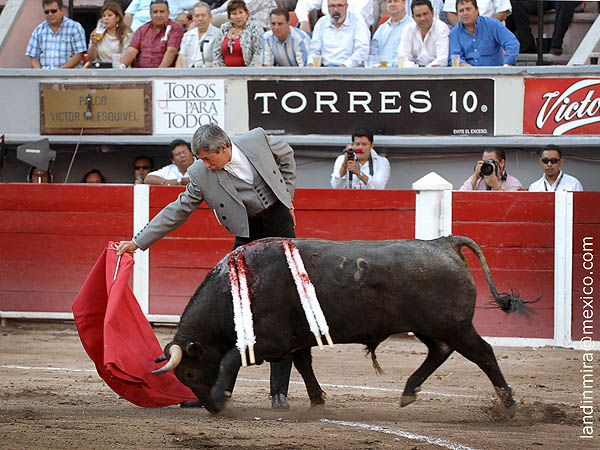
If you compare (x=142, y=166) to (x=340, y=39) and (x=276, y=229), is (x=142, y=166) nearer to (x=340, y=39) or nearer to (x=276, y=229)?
(x=340, y=39)

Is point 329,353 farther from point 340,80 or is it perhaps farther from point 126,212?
point 340,80

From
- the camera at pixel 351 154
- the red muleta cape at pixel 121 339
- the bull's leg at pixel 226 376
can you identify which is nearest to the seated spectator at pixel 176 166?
the camera at pixel 351 154

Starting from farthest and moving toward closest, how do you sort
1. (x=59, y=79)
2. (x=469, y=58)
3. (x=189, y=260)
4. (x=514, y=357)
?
(x=59, y=79) → (x=469, y=58) → (x=189, y=260) → (x=514, y=357)

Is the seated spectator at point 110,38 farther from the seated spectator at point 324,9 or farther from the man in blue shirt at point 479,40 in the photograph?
the man in blue shirt at point 479,40

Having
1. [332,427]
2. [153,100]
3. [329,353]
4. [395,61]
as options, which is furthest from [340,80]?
[332,427]

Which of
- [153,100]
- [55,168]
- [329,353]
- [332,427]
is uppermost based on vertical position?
[153,100]

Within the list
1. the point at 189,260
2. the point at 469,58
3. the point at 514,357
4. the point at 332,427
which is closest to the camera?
the point at 332,427

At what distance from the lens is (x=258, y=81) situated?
807 cm

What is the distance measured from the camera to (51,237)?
7.57 m

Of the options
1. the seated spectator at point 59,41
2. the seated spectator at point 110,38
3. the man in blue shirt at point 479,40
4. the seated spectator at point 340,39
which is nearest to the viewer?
the man in blue shirt at point 479,40

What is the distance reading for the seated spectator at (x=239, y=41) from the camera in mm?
7984

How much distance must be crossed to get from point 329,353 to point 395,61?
2797mm

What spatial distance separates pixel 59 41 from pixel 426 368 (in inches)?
234

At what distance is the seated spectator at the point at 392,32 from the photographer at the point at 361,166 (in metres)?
0.93
